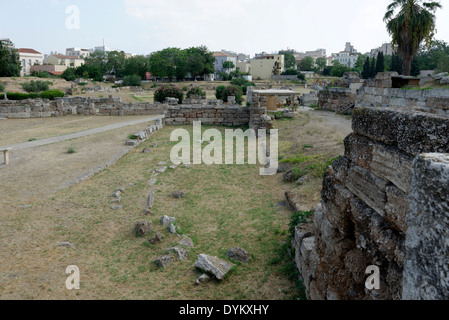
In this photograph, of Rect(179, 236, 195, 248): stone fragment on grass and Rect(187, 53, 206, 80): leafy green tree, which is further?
Rect(187, 53, 206, 80): leafy green tree

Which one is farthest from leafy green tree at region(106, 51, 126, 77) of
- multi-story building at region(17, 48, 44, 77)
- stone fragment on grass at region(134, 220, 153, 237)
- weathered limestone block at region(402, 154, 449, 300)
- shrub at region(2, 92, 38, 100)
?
weathered limestone block at region(402, 154, 449, 300)

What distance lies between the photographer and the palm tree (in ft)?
65.5

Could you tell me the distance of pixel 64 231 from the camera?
20.9 ft

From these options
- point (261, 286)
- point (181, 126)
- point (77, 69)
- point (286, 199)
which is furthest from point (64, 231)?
point (77, 69)

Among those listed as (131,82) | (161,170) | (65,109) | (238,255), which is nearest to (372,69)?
(131,82)

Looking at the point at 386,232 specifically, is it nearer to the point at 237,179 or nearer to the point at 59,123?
the point at 237,179

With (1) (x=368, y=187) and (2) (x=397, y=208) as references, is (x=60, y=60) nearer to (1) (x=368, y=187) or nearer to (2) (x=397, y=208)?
(1) (x=368, y=187)

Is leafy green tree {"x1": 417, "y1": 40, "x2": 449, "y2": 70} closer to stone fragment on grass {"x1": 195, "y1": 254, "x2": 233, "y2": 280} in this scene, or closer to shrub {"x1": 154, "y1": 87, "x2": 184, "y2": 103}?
shrub {"x1": 154, "y1": 87, "x2": 184, "y2": 103}

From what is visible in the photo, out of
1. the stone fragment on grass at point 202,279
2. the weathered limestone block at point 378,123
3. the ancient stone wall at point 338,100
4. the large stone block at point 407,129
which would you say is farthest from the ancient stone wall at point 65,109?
the large stone block at point 407,129

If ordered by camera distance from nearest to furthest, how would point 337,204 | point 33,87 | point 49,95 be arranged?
point 337,204 < point 49,95 < point 33,87

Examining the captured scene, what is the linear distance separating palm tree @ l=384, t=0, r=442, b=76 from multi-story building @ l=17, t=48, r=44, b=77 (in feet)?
276

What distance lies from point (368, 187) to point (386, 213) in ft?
1.11

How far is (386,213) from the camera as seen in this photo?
268cm
